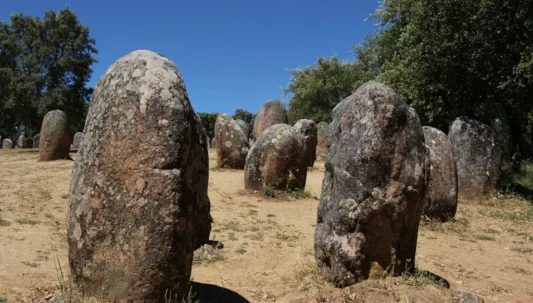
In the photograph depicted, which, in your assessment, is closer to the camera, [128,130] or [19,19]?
[128,130]

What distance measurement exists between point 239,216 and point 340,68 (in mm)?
30780

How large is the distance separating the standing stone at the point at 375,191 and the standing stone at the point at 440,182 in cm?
413

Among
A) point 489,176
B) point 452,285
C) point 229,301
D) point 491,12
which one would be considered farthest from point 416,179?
point 491,12

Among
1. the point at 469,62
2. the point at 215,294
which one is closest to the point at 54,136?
the point at 215,294

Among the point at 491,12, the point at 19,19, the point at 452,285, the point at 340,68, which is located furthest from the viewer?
the point at 340,68

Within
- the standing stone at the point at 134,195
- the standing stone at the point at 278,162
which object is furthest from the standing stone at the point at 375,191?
the standing stone at the point at 278,162

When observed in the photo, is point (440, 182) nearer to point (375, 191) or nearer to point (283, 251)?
point (283, 251)

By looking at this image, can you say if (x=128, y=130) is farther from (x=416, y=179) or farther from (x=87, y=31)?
(x=87, y=31)

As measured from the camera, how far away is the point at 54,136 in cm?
1736

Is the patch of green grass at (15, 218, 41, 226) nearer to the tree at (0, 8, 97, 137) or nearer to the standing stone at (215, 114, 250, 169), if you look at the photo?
the standing stone at (215, 114, 250, 169)

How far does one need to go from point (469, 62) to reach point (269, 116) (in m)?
10.5

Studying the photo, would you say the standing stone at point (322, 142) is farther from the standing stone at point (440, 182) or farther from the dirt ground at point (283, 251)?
the standing stone at point (440, 182)

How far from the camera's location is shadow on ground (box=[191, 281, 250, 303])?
4.45m

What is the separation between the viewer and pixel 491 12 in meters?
12.7
